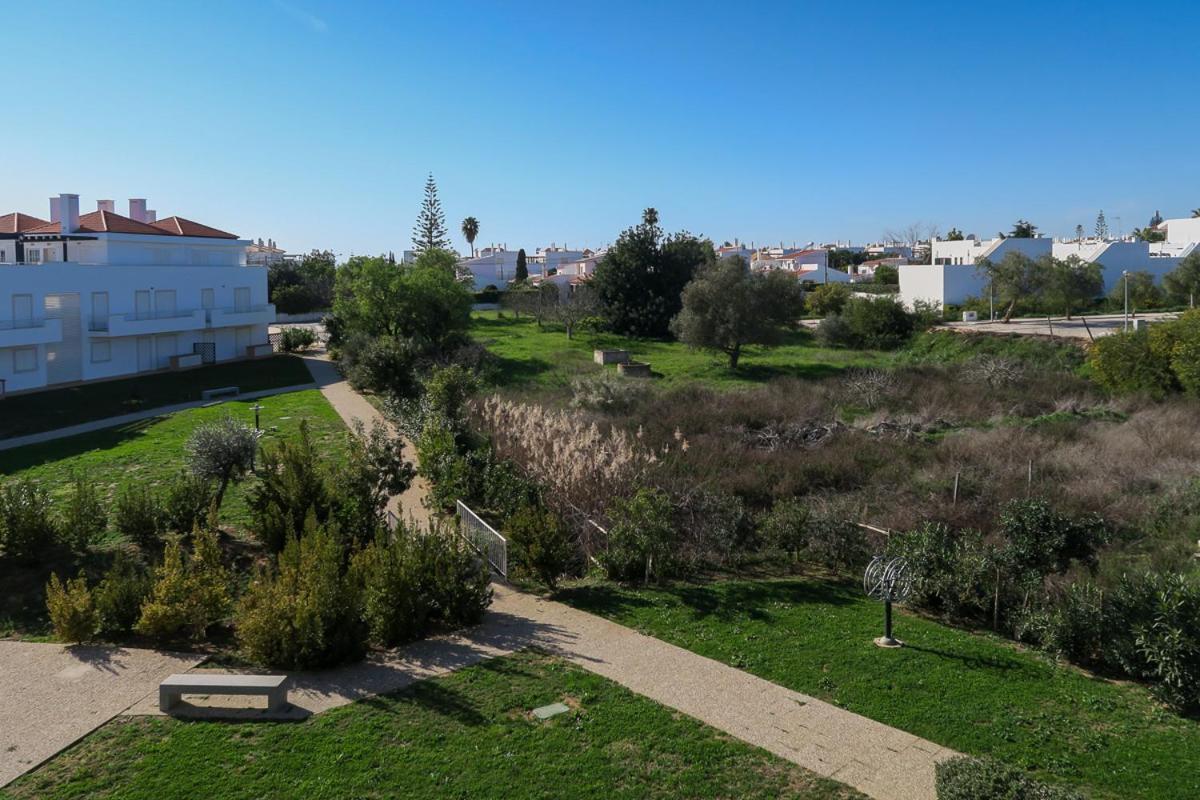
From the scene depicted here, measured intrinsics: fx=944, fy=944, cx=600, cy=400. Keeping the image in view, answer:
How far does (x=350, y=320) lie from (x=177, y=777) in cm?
3255

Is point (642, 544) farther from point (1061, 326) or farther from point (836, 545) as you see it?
point (1061, 326)

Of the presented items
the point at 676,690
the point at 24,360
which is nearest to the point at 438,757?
the point at 676,690

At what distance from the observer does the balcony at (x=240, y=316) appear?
130 feet

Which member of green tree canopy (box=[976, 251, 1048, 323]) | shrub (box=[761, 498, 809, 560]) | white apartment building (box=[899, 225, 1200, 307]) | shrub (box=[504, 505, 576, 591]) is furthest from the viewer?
white apartment building (box=[899, 225, 1200, 307])

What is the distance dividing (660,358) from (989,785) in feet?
119

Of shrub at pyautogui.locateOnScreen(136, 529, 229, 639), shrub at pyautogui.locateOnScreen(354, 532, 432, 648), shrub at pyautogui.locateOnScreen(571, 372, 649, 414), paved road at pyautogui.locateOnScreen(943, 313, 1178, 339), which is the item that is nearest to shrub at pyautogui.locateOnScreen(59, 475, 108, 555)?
shrub at pyautogui.locateOnScreen(136, 529, 229, 639)

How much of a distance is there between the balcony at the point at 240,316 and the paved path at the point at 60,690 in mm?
30791

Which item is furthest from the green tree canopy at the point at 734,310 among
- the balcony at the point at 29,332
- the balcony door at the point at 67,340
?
the balcony at the point at 29,332

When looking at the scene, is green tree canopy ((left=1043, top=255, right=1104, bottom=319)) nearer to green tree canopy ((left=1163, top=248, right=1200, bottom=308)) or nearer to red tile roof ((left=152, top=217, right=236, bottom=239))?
green tree canopy ((left=1163, top=248, right=1200, bottom=308))

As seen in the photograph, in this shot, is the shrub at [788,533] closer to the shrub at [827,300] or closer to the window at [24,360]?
the window at [24,360]

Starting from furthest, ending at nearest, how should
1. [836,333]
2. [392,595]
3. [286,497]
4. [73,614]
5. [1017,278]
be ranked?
[1017,278] < [836,333] < [286,497] < [392,595] < [73,614]

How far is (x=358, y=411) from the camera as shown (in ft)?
89.2

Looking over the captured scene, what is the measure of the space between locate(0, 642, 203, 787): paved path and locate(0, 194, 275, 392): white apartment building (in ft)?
77.6

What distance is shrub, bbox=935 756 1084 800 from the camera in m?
6.17
